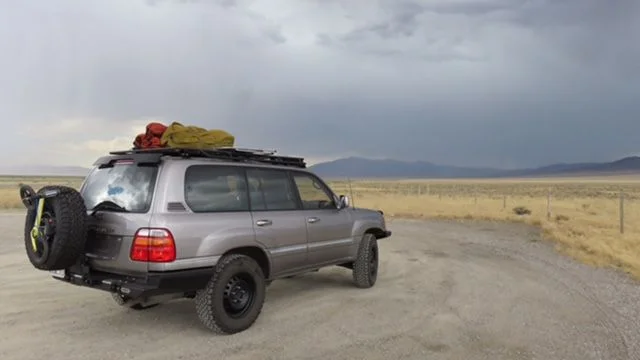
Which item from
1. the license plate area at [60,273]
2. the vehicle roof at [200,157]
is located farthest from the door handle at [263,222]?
the license plate area at [60,273]

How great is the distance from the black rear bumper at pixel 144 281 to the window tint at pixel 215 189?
2.31 ft

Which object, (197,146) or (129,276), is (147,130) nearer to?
(197,146)

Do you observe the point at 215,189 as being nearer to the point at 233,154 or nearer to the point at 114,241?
the point at 233,154

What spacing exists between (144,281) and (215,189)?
4.23ft

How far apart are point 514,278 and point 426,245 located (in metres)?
4.45

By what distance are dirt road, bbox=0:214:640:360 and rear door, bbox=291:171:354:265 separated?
25.8 inches

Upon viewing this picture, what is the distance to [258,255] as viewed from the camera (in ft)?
20.9

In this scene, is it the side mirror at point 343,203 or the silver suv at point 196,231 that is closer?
the silver suv at point 196,231

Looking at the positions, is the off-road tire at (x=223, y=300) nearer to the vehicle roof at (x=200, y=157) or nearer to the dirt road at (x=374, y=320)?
the dirt road at (x=374, y=320)

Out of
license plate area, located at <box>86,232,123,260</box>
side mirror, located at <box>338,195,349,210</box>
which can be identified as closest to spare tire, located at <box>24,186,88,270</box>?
license plate area, located at <box>86,232,123,260</box>

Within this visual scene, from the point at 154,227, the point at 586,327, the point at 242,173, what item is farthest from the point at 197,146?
the point at 586,327

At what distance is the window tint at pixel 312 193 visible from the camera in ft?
24.1

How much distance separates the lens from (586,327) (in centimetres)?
629

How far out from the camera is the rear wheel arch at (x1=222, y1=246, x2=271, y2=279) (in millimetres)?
6125
